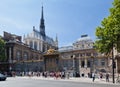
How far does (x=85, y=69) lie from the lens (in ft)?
267

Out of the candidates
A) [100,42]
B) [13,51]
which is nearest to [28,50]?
[13,51]

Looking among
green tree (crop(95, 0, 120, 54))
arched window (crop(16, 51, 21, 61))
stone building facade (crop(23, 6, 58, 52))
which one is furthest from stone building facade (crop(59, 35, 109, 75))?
stone building facade (crop(23, 6, 58, 52))

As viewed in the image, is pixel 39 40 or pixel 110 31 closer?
pixel 110 31

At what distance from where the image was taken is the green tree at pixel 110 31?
134 feet

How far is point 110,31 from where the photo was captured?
145 feet

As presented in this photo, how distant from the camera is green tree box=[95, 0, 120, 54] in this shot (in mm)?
40725

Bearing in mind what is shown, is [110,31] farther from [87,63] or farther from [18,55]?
[18,55]

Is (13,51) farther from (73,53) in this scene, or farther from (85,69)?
(85,69)

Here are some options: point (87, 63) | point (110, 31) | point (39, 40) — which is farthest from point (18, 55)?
point (110, 31)

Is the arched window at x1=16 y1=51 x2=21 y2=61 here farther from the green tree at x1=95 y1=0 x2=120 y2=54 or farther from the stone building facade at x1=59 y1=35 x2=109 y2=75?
Answer: the green tree at x1=95 y1=0 x2=120 y2=54

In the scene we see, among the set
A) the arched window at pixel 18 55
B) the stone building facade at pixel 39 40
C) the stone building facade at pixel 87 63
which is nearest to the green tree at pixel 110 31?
the stone building facade at pixel 87 63

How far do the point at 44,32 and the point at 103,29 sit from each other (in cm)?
10283

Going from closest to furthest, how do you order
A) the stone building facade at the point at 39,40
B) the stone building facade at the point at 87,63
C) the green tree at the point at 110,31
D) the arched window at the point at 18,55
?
the green tree at the point at 110,31
the stone building facade at the point at 87,63
the arched window at the point at 18,55
the stone building facade at the point at 39,40

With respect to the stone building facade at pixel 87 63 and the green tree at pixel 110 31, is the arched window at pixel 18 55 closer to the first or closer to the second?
the stone building facade at pixel 87 63
